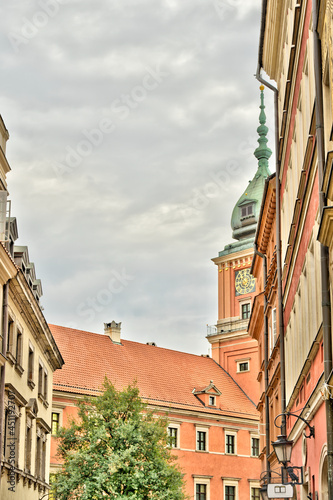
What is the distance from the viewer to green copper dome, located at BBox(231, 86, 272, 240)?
67688 millimetres

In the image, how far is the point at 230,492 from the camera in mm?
55812

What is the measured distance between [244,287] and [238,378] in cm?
726

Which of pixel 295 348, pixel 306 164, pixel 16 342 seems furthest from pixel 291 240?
pixel 16 342

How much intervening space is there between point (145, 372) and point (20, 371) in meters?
33.0

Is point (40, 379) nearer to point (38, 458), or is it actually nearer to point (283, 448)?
point (38, 458)

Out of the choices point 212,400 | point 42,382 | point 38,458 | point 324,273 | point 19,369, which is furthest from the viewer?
point 212,400

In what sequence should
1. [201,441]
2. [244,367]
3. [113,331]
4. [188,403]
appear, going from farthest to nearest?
1. [244,367]
2. [113,331]
3. [188,403]
4. [201,441]

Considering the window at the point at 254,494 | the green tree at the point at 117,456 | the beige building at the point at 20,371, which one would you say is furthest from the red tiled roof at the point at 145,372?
the beige building at the point at 20,371

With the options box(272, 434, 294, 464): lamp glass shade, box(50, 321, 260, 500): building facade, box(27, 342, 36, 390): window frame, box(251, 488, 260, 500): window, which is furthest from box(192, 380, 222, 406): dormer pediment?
box(272, 434, 294, 464): lamp glass shade

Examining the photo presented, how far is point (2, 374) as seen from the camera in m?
21.7

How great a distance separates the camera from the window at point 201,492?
53.9 m

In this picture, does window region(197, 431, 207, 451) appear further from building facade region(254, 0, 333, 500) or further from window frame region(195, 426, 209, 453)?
building facade region(254, 0, 333, 500)

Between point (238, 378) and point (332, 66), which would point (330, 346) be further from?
point (238, 378)

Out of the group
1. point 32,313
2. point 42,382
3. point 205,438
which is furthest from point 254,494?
point 32,313
